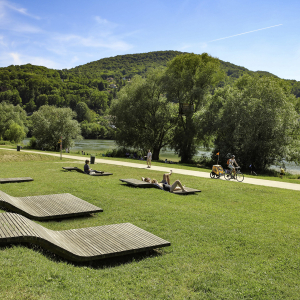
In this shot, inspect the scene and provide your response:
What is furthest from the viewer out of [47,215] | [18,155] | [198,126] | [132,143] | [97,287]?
[132,143]

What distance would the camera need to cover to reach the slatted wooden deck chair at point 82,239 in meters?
4.28

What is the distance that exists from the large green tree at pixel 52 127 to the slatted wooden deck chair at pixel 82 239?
126 feet

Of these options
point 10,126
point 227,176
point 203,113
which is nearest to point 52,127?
point 10,126

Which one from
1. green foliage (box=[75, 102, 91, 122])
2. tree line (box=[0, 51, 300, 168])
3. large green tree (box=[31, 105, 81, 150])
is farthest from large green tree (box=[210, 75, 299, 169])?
green foliage (box=[75, 102, 91, 122])

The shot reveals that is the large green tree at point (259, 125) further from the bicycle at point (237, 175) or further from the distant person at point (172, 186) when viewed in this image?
the distant person at point (172, 186)

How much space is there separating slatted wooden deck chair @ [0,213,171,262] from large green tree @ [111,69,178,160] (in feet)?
98.1

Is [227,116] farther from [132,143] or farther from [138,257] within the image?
[138,257]

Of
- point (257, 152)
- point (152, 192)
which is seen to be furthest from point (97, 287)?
point (257, 152)

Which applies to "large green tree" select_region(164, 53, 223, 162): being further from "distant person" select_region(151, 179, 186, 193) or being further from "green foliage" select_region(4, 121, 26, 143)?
"green foliage" select_region(4, 121, 26, 143)

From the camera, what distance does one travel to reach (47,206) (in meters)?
7.39

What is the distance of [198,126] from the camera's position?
32719mm

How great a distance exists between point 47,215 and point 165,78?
3002cm

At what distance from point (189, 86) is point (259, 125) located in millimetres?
10033

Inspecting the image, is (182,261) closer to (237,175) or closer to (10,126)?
(237,175)
